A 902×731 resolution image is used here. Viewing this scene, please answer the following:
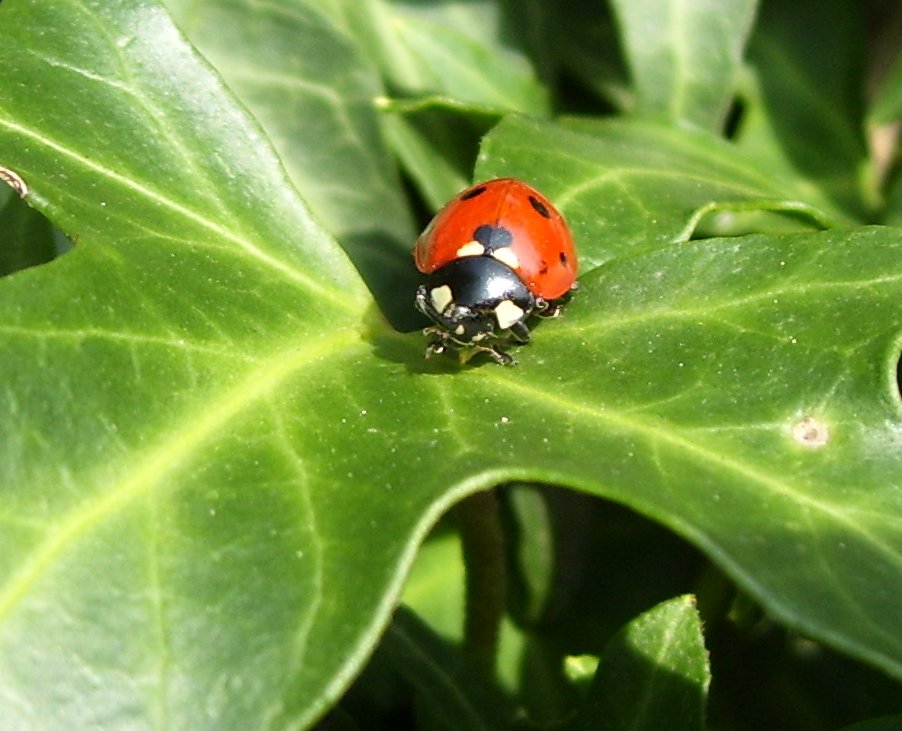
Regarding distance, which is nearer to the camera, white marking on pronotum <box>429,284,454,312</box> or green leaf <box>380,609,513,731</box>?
green leaf <box>380,609,513,731</box>

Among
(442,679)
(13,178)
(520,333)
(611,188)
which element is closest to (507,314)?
(520,333)

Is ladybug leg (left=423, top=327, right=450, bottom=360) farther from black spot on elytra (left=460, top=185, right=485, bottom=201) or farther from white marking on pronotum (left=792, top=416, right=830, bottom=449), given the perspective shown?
white marking on pronotum (left=792, top=416, right=830, bottom=449)

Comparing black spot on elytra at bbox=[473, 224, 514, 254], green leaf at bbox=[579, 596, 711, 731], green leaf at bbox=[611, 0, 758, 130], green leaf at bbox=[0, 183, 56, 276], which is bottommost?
green leaf at bbox=[579, 596, 711, 731]

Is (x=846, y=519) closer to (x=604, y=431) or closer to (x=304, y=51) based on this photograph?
(x=604, y=431)

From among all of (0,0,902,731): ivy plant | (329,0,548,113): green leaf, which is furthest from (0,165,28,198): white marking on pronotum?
(329,0,548,113): green leaf

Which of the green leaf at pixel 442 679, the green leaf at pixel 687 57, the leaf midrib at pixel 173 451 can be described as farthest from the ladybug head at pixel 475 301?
the green leaf at pixel 687 57

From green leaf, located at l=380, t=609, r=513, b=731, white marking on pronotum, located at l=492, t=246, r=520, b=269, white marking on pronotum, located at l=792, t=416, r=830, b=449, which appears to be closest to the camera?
white marking on pronotum, located at l=792, t=416, r=830, b=449

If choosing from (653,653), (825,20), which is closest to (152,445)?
(653,653)

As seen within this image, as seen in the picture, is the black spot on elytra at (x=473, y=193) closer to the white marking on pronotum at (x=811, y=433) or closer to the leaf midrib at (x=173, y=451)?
the leaf midrib at (x=173, y=451)
